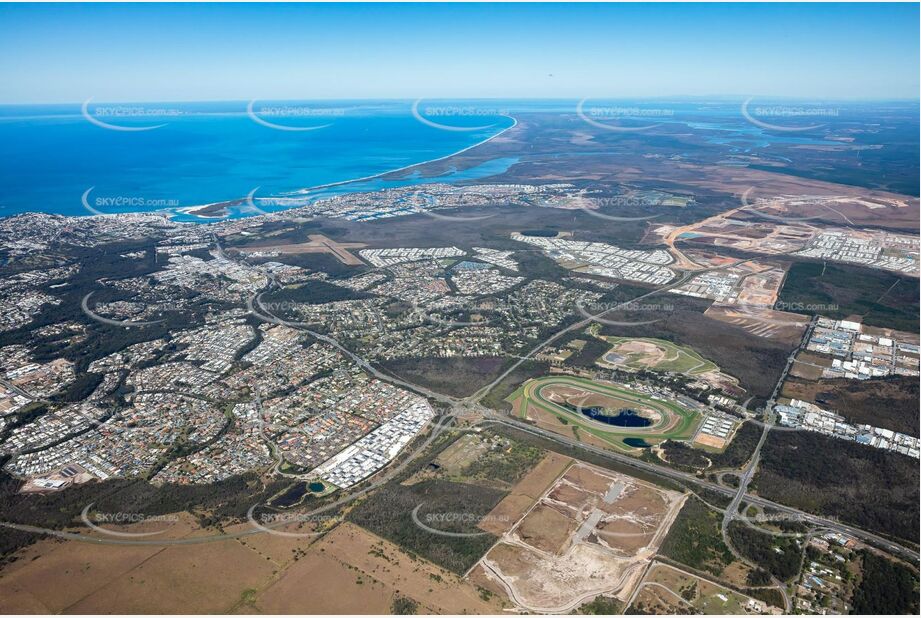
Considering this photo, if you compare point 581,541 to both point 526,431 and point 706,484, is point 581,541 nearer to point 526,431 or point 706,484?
point 706,484

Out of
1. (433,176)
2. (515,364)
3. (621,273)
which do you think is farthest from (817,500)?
(433,176)

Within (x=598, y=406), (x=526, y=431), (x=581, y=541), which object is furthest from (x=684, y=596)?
(x=598, y=406)

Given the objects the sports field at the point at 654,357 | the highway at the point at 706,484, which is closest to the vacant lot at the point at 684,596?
the highway at the point at 706,484

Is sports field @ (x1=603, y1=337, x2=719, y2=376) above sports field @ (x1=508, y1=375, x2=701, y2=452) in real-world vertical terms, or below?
above

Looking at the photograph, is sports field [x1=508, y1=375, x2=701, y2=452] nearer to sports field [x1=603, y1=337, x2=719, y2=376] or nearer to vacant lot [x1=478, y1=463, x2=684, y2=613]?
vacant lot [x1=478, y1=463, x2=684, y2=613]

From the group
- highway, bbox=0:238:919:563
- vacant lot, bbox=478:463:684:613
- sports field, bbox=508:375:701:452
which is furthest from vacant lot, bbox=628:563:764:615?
sports field, bbox=508:375:701:452

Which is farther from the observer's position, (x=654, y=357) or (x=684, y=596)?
(x=654, y=357)

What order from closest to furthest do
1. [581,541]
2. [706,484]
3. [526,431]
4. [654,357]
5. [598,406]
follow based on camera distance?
[581,541] < [706,484] < [526,431] < [598,406] < [654,357]

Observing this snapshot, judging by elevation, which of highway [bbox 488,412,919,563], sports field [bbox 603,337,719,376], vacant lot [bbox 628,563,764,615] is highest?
sports field [bbox 603,337,719,376]
